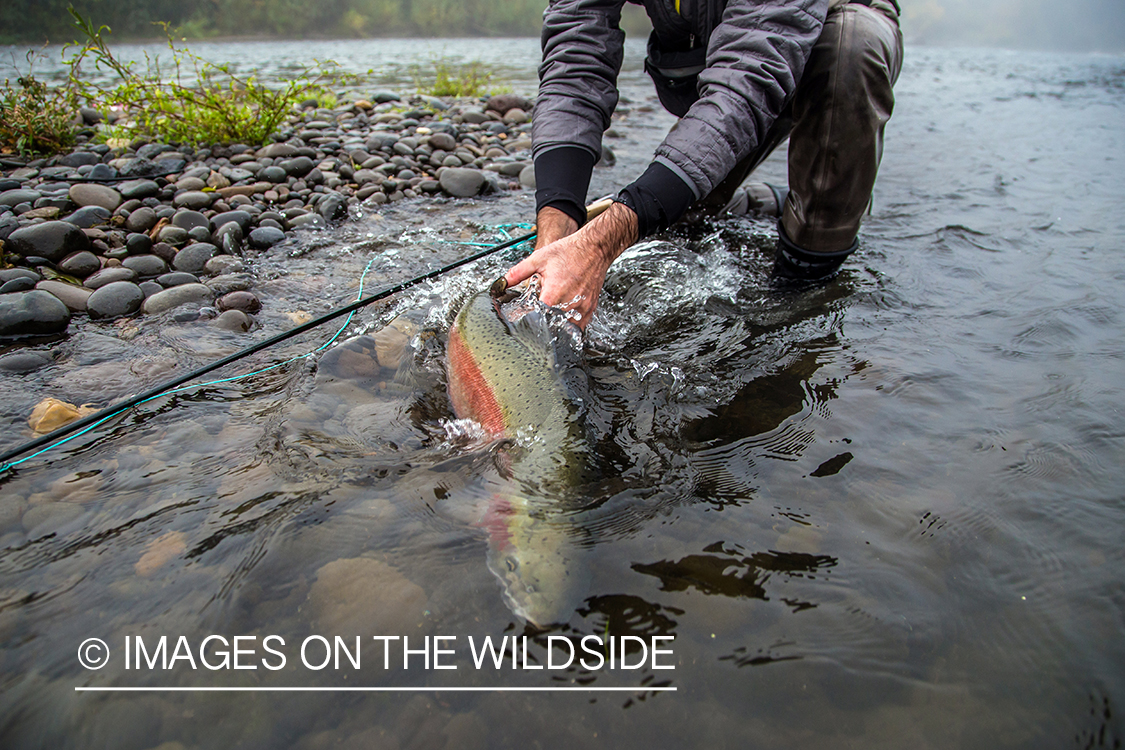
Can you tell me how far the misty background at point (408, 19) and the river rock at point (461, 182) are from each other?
3326 centimetres

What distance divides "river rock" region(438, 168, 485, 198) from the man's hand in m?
3.10

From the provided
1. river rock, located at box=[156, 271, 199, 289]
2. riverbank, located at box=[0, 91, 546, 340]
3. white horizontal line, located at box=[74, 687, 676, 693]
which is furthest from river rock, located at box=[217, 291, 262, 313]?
white horizontal line, located at box=[74, 687, 676, 693]

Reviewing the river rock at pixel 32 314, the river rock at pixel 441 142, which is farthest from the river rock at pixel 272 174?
the river rock at pixel 32 314

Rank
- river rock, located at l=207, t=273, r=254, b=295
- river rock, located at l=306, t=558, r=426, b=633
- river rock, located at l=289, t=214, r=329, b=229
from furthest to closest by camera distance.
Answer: river rock, located at l=289, t=214, r=329, b=229, river rock, located at l=207, t=273, r=254, b=295, river rock, located at l=306, t=558, r=426, b=633

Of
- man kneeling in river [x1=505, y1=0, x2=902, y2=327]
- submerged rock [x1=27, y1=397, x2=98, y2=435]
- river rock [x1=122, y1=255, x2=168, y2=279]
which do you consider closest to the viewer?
submerged rock [x1=27, y1=397, x2=98, y2=435]

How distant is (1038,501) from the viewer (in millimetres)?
1921

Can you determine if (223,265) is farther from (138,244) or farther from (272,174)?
(272,174)

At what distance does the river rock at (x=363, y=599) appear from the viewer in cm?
151

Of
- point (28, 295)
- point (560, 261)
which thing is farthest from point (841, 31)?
point (28, 295)

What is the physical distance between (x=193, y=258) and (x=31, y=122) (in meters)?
3.04

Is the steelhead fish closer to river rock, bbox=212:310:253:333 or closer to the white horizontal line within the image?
the white horizontal line

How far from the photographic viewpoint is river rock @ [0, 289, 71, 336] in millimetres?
2758

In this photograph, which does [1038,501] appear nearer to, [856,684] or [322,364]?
[856,684]

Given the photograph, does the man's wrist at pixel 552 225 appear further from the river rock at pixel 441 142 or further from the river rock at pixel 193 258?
the river rock at pixel 441 142
